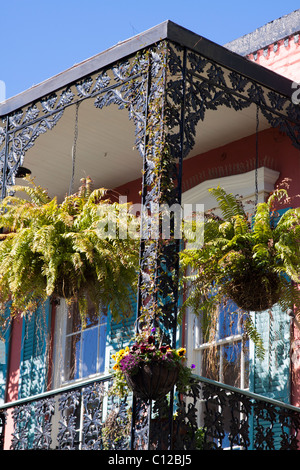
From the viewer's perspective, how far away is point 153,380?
217 inches

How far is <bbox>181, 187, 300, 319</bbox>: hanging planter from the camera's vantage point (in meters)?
6.38

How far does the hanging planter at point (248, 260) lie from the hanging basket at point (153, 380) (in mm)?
1084

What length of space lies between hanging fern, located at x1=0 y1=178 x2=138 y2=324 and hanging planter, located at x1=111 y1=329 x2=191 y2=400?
0.94 meters

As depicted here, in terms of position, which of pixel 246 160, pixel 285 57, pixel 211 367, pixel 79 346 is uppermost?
pixel 285 57

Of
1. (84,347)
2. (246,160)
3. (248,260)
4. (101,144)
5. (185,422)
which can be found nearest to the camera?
(185,422)

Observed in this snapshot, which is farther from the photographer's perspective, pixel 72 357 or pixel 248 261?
pixel 72 357

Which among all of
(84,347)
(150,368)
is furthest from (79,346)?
(150,368)

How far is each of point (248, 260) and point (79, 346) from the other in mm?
3107

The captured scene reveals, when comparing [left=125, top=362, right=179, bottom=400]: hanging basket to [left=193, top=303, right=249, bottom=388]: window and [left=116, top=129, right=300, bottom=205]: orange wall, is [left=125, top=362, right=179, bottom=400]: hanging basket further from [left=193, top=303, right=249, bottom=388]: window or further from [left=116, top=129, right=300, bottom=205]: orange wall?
Result: [left=116, top=129, right=300, bottom=205]: orange wall

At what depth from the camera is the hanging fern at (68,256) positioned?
6484 mm

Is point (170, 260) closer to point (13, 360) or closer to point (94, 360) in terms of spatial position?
point (94, 360)

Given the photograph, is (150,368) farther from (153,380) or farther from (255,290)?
(255,290)

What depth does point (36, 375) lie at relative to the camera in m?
9.12

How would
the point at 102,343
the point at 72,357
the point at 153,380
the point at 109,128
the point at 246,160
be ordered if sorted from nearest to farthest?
the point at 153,380 → the point at 246,160 → the point at 109,128 → the point at 102,343 → the point at 72,357
